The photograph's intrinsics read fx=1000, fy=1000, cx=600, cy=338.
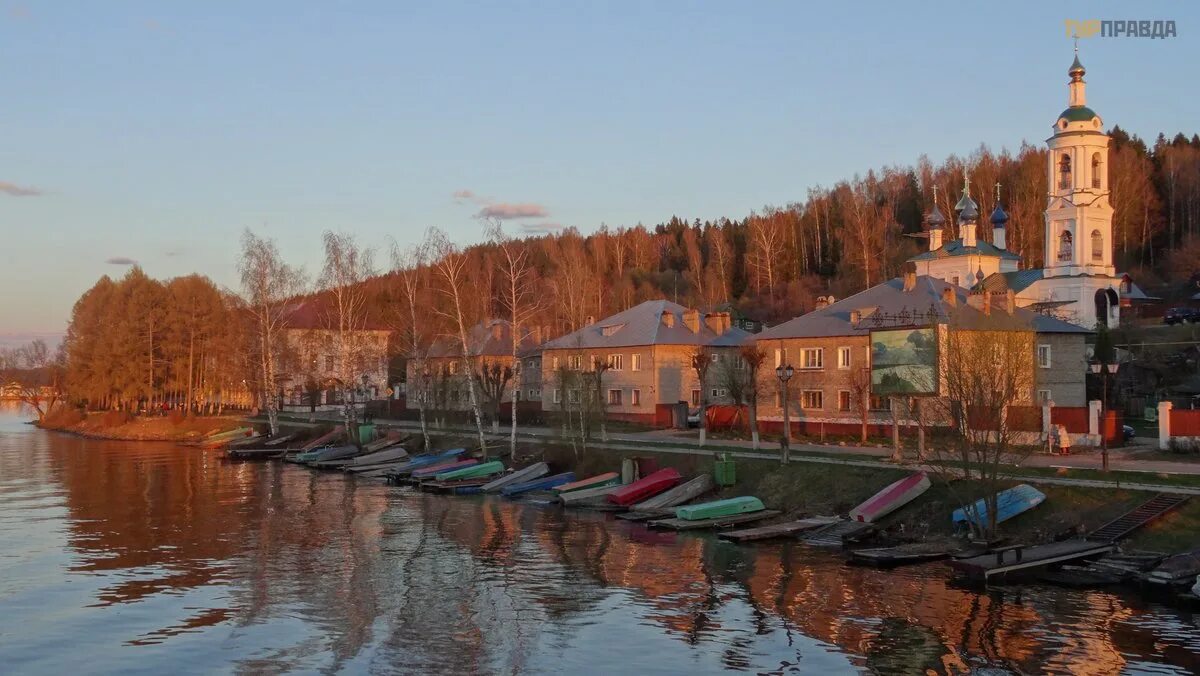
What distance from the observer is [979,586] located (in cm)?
2497

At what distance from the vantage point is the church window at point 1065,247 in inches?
3061

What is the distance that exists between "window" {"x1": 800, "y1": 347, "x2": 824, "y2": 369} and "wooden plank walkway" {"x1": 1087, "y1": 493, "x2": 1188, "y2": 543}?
83.1 ft

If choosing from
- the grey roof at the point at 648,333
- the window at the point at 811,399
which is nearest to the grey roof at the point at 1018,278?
the grey roof at the point at 648,333

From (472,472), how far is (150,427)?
50977mm

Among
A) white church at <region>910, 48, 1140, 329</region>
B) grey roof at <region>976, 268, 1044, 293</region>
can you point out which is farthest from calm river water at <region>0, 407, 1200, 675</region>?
white church at <region>910, 48, 1140, 329</region>

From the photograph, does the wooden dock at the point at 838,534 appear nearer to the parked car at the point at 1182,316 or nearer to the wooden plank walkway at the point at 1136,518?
the wooden plank walkway at the point at 1136,518

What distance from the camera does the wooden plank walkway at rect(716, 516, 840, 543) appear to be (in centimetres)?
3169

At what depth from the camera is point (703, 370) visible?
5525 centimetres

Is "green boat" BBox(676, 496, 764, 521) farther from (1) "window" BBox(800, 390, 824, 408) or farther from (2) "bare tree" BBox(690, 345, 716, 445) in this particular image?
Answer: (1) "window" BBox(800, 390, 824, 408)

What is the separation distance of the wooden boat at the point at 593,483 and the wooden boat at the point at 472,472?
6.39m

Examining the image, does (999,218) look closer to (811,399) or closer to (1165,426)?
(811,399)

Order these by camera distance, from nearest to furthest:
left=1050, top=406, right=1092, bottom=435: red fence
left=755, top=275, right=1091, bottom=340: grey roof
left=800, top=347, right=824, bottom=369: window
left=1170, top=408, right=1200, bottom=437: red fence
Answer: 1. left=1170, top=408, right=1200, bottom=437: red fence
2. left=1050, top=406, right=1092, bottom=435: red fence
3. left=755, top=275, right=1091, bottom=340: grey roof
4. left=800, top=347, right=824, bottom=369: window

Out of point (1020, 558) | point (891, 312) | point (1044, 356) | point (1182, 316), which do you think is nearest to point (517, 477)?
point (891, 312)

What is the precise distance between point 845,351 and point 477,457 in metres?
20.0
